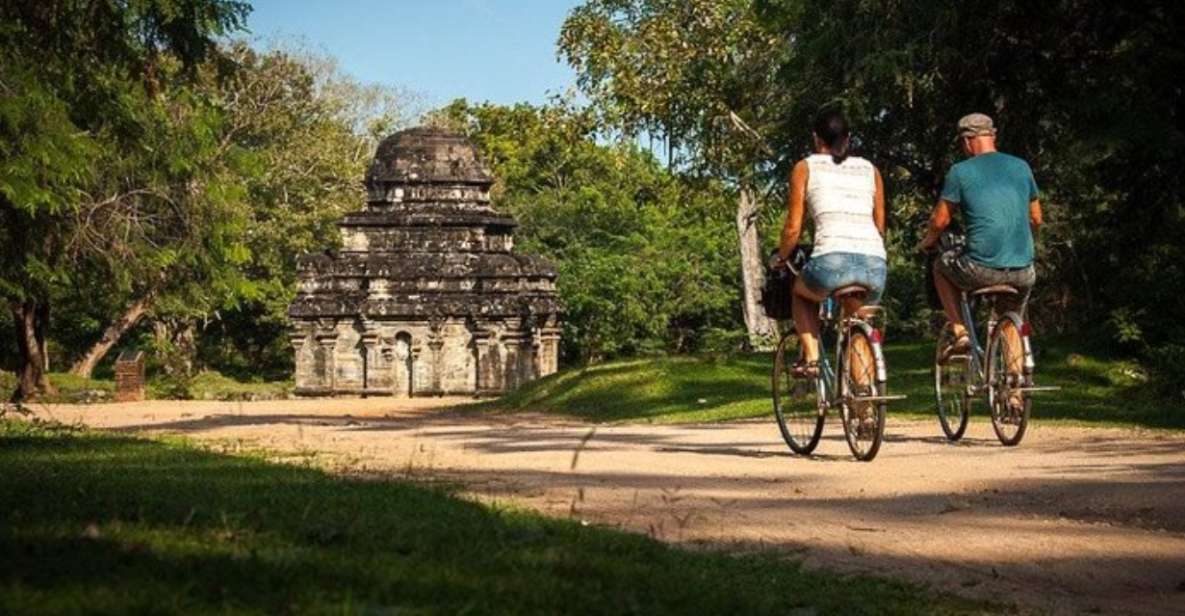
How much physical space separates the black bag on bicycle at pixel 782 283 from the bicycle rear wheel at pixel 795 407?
352 millimetres

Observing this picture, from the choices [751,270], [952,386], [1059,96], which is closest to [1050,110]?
[1059,96]

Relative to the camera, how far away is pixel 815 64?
78.2 ft

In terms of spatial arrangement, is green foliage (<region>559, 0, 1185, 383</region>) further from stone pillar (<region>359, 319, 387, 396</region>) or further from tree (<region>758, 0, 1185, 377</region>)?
stone pillar (<region>359, 319, 387, 396</region>)

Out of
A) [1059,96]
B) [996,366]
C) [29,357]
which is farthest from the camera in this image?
[29,357]

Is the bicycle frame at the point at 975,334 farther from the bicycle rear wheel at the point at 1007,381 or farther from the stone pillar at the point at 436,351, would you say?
the stone pillar at the point at 436,351

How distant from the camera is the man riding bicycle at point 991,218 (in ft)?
39.2

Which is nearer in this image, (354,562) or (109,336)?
(354,562)

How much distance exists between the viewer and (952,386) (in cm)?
1291

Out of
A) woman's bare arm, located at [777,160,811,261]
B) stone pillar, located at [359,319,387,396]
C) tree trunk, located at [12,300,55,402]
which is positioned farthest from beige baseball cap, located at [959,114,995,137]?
stone pillar, located at [359,319,387,396]

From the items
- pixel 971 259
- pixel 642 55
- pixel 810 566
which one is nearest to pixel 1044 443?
pixel 971 259

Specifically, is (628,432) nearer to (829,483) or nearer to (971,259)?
(971,259)

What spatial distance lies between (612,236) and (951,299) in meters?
56.8

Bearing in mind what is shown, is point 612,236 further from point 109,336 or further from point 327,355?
point 327,355

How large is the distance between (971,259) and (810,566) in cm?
533
